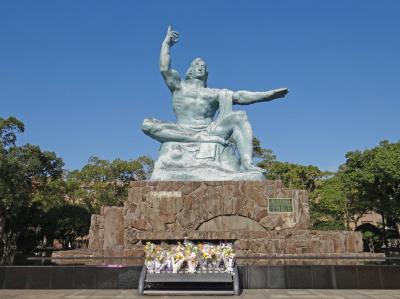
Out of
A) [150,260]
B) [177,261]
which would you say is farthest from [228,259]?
[150,260]

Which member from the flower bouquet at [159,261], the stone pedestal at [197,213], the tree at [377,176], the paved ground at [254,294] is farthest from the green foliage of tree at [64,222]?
the flower bouquet at [159,261]

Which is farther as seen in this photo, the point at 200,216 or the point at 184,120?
the point at 184,120

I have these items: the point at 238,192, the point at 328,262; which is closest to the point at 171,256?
the point at 328,262

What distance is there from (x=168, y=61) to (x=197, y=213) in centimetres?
538

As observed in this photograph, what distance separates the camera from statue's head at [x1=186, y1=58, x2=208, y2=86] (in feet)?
46.3

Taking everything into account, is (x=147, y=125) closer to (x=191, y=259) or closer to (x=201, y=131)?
(x=201, y=131)

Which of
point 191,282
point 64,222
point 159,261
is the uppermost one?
point 64,222

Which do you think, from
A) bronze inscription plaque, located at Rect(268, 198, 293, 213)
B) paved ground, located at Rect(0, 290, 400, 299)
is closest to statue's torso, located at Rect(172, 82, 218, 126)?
bronze inscription plaque, located at Rect(268, 198, 293, 213)

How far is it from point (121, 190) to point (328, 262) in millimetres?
24241

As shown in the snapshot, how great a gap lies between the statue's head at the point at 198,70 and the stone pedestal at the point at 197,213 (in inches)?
169

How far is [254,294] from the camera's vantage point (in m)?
6.74

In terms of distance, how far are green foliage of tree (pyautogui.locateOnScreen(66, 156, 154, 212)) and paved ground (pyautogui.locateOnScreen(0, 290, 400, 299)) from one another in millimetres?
23670

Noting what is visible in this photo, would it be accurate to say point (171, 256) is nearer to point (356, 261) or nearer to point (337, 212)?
point (356, 261)

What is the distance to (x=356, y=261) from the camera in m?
8.99
